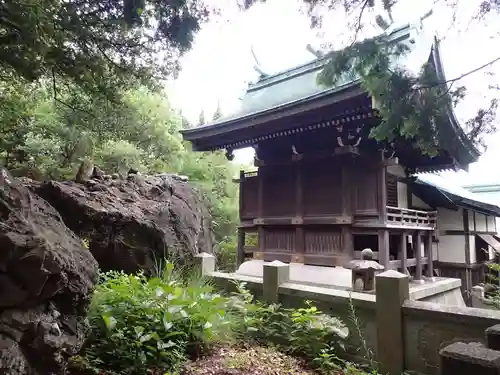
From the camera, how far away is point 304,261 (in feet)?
27.3

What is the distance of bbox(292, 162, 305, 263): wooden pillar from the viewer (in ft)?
27.6

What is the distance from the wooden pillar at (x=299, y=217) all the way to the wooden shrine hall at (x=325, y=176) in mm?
24

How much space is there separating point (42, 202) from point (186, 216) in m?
3.79

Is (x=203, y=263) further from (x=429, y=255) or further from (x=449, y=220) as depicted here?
(x=449, y=220)

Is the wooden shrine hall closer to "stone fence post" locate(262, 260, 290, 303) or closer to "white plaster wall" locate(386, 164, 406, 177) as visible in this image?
"white plaster wall" locate(386, 164, 406, 177)

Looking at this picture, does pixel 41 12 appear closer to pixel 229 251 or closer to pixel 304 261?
pixel 304 261

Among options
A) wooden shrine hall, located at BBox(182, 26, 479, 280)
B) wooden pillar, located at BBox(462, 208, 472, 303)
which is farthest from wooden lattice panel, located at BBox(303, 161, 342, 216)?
wooden pillar, located at BBox(462, 208, 472, 303)

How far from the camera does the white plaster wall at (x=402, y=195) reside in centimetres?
966

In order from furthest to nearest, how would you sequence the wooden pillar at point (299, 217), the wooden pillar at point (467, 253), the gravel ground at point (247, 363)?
1. the wooden pillar at point (467, 253)
2. the wooden pillar at point (299, 217)
3. the gravel ground at point (247, 363)

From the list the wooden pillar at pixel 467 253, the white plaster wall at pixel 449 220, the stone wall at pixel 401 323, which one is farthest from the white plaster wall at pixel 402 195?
the stone wall at pixel 401 323

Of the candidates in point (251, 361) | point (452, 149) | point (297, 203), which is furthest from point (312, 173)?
point (251, 361)

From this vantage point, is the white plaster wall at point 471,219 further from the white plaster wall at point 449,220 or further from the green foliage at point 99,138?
the green foliage at point 99,138

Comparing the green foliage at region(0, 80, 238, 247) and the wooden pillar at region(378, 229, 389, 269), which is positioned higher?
the green foliage at region(0, 80, 238, 247)

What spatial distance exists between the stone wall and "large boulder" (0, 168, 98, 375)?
3.18m
